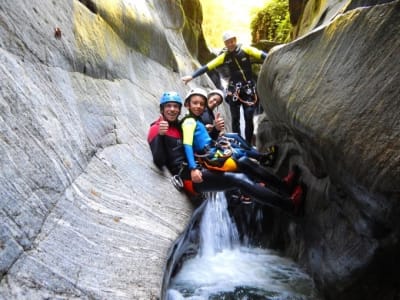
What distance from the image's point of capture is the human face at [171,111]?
5.64 meters

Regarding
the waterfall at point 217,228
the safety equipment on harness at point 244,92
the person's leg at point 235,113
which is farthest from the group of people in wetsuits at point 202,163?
the person's leg at point 235,113

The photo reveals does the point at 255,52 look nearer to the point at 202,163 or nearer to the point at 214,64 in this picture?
the point at 214,64

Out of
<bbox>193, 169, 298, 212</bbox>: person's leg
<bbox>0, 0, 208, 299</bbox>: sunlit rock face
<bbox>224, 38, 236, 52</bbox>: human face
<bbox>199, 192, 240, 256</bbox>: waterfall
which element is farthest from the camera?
<bbox>224, 38, 236, 52</bbox>: human face

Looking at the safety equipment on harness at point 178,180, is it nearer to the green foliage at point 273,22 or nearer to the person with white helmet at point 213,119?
the person with white helmet at point 213,119

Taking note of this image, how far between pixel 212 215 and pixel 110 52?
3.77 meters

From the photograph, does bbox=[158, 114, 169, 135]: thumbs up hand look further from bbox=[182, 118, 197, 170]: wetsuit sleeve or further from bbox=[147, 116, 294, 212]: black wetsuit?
bbox=[182, 118, 197, 170]: wetsuit sleeve

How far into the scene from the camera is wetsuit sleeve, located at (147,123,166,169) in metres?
5.44

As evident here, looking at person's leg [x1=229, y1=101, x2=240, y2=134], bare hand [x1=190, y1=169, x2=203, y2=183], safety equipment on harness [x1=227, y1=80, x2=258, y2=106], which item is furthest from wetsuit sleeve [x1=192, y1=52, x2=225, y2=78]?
bare hand [x1=190, y1=169, x2=203, y2=183]

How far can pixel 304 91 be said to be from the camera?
431 cm

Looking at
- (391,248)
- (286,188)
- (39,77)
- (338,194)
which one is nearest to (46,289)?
(39,77)

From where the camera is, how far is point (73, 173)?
371cm

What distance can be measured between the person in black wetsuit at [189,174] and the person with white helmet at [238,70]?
2575 mm

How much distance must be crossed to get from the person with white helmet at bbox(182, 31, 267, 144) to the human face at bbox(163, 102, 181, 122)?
8.25 feet

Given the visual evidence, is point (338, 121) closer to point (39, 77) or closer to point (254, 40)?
point (39, 77)
